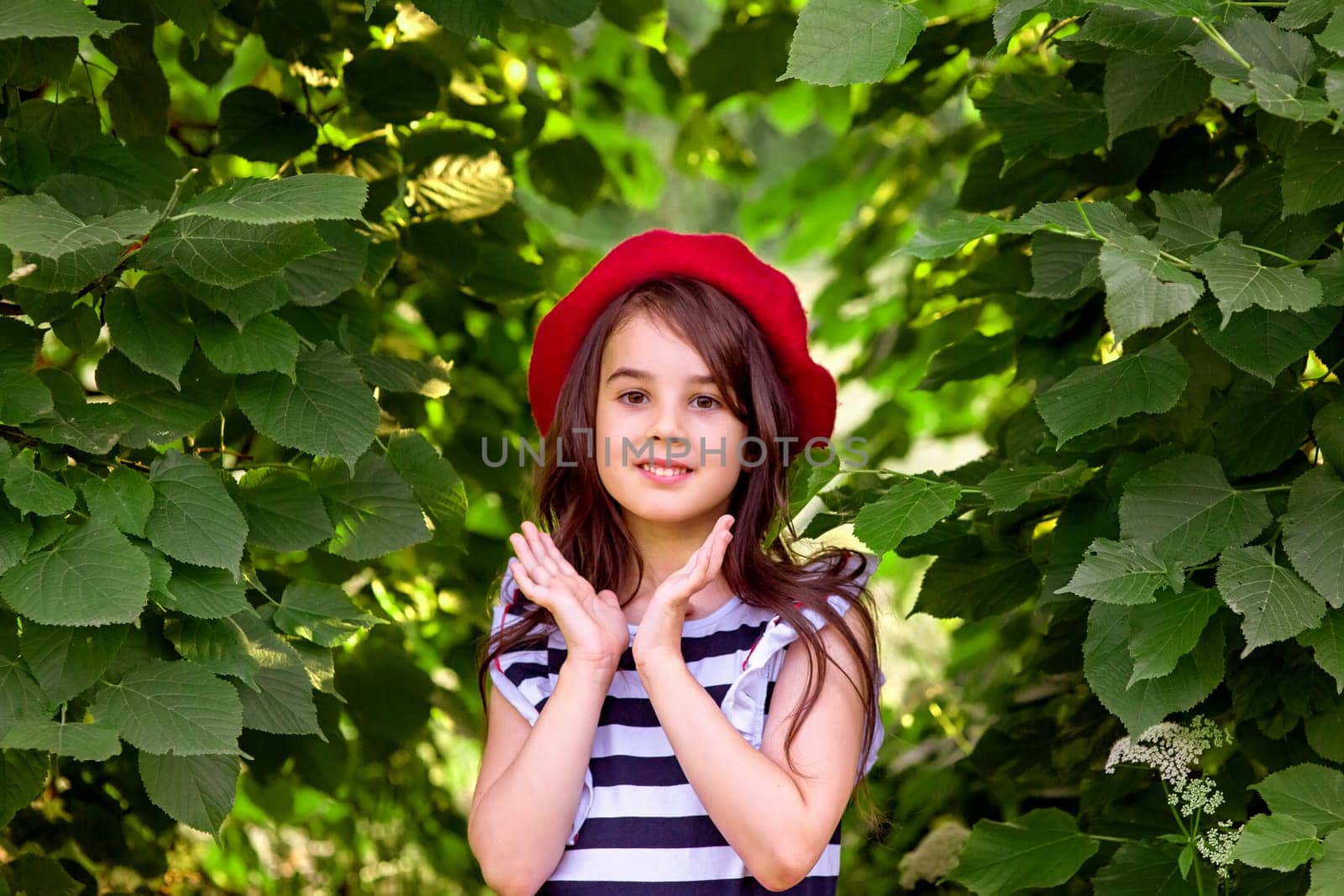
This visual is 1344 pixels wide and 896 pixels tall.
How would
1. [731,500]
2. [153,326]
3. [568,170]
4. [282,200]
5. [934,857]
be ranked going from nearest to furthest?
[282,200]
[153,326]
[731,500]
[934,857]
[568,170]

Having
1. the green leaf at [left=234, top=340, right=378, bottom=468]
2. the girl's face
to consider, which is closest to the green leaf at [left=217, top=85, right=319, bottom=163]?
the green leaf at [left=234, top=340, right=378, bottom=468]

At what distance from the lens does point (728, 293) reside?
1733 millimetres

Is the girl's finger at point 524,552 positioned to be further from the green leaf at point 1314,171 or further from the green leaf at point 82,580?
the green leaf at point 1314,171

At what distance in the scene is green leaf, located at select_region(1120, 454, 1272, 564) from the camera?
1.55 metres

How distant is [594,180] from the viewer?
3053 millimetres

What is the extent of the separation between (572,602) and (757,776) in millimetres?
290

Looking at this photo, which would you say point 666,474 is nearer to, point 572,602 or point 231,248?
point 572,602

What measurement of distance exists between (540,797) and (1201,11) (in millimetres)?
1081

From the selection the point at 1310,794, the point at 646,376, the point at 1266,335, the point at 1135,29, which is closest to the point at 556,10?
the point at 646,376

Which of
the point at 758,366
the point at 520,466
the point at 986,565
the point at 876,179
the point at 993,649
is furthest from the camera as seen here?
the point at 876,179

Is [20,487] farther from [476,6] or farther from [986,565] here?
[986,565]

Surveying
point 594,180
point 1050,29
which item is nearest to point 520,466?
point 594,180

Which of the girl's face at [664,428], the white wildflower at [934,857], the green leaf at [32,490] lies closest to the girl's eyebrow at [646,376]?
the girl's face at [664,428]

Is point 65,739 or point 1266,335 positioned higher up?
point 1266,335
